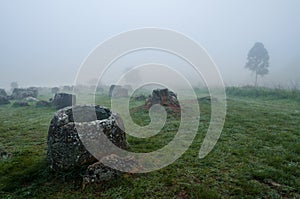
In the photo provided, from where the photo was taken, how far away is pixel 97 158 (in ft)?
25.9

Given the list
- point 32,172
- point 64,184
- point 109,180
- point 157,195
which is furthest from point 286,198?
point 32,172

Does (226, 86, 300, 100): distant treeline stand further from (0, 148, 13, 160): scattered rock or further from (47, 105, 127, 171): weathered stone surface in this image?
(0, 148, 13, 160): scattered rock

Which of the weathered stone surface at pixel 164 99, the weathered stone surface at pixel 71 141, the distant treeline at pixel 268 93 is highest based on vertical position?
the distant treeline at pixel 268 93

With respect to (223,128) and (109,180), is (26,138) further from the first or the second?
(223,128)

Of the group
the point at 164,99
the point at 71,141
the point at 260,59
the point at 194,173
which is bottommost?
the point at 194,173

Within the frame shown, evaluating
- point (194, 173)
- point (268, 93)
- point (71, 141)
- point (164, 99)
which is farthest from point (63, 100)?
point (268, 93)

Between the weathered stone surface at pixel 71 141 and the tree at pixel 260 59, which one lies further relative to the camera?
the tree at pixel 260 59

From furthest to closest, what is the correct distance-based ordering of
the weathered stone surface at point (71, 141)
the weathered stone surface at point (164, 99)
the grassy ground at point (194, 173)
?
the weathered stone surface at point (164, 99) < the weathered stone surface at point (71, 141) < the grassy ground at point (194, 173)

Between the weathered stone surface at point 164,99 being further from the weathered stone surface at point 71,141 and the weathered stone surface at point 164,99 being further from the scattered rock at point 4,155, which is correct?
the scattered rock at point 4,155

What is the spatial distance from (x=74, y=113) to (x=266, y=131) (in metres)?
9.38

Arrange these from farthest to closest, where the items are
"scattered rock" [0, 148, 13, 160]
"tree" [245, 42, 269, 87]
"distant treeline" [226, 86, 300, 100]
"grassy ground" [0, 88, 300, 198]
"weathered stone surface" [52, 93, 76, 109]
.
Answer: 1. "tree" [245, 42, 269, 87]
2. "distant treeline" [226, 86, 300, 100]
3. "weathered stone surface" [52, 93, 76, 109]
4. "scattered rock" [0, 148, 13, 160]
5. "grassy ground" [0, 88, 300, 198]

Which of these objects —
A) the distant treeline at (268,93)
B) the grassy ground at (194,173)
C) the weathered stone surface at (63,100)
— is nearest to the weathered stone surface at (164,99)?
the grassy ground at (194,173)

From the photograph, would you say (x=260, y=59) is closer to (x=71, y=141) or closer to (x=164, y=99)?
(x=164, y=99)

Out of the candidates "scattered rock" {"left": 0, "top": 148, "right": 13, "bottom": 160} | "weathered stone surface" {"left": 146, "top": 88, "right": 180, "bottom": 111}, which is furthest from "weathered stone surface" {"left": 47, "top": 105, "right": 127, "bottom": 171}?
"weathered stone surface" {"left": 146, "top": 88, "right": 180, "bottom": 111}
